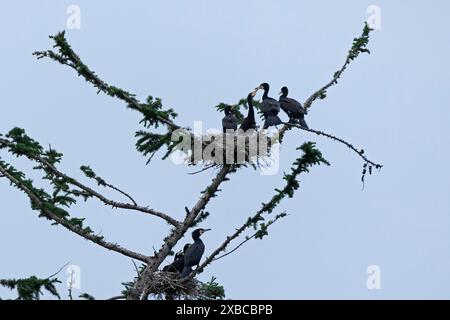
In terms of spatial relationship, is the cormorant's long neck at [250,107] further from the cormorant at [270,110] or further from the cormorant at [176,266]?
the cormorant at [176,266]

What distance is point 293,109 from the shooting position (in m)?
33.5

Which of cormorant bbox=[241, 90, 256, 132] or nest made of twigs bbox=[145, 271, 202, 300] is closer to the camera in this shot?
nest made of twigs bbox=[145, 271, 202, 300]

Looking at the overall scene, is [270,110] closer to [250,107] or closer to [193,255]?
[250,107]

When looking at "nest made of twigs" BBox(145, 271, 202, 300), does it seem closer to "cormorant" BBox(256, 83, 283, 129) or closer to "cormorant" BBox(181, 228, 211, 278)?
"cormorant" BBox(181, 228, 211, 278)

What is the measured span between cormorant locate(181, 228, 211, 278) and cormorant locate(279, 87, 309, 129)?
359cm

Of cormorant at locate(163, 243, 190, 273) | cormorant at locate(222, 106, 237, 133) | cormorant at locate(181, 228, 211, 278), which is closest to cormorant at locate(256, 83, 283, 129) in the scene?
cormorant at locate(222, 106, 237, 133)

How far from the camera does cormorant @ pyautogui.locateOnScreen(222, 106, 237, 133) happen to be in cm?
3219

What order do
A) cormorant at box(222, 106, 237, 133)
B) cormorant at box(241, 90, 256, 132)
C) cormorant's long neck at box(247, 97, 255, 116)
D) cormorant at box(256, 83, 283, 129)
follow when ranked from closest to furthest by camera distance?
cormorant at box(222, 106, 237, 133) < cormorant at box(256, 83, 283, 129) < cormorant at box(241, 90, 256, 132) < cormorant's long neck at box(247, 97, 255, 116)

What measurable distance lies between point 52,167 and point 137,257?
264 cm

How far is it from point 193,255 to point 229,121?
12.2ft
